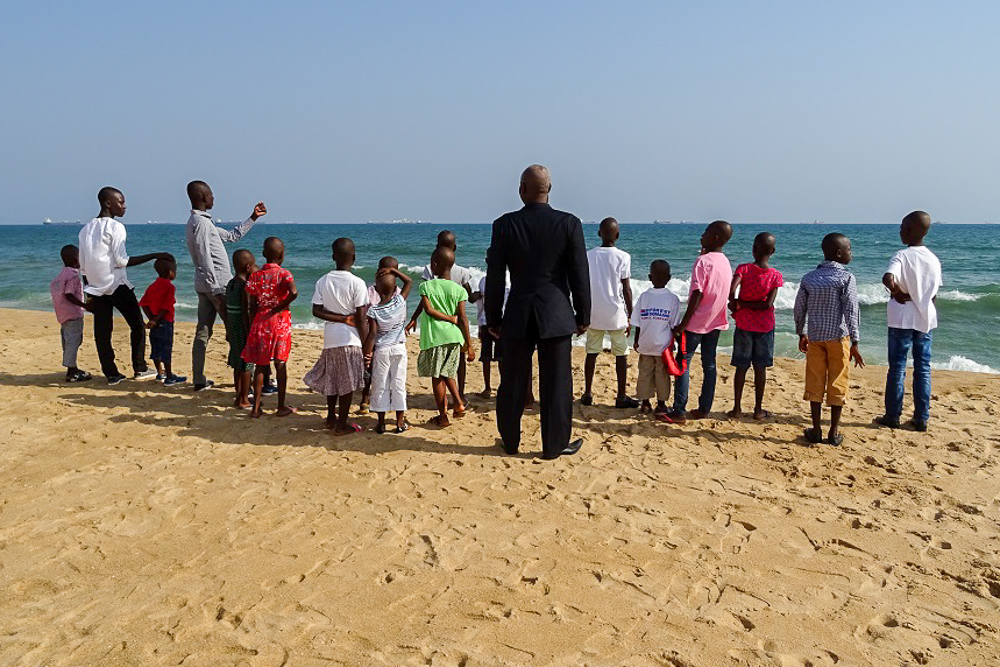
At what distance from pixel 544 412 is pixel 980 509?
2.94 meters

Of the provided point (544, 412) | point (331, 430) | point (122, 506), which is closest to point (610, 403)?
point (544, 412)

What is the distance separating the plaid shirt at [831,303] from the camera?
209 inches

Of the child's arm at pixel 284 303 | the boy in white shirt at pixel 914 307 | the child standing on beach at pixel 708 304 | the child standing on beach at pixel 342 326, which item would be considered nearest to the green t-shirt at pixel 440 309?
the child standing on beach at pixel 342 326

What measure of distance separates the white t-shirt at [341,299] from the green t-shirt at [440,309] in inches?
21.1

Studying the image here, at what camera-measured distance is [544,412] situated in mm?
5066

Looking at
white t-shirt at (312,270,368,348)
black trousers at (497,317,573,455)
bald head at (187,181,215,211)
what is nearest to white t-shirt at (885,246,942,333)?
black trousers at (497,317,573,455)

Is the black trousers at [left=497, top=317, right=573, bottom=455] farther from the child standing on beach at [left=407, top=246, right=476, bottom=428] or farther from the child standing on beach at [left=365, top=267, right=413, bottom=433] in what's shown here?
the child standing on beach at [left=365, top=267, right=413, bottom=433]

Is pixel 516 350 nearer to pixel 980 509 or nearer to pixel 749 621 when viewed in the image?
pixel 749 621

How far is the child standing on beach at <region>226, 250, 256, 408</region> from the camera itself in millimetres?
6148

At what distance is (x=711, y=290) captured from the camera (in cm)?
583

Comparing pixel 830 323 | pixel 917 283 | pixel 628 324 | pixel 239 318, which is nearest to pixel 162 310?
pixel 239 318

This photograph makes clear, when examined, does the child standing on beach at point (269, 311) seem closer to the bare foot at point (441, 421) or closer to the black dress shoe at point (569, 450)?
the bare foot at point (441, 421)

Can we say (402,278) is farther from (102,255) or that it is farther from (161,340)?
(102,255)

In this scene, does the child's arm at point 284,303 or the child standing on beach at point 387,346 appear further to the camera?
the child's arm at point 284,303
